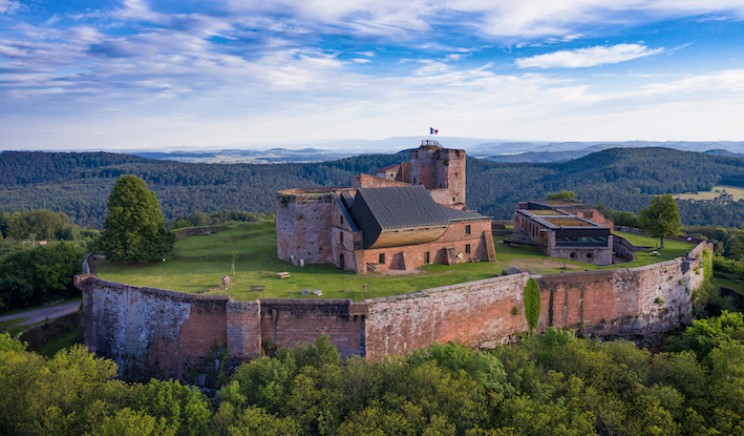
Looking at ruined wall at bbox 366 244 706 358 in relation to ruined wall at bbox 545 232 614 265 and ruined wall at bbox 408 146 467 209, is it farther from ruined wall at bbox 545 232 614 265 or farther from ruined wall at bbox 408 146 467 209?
ruined wall at bbox 408 146 467 209

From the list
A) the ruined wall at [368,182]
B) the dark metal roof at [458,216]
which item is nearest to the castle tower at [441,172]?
the ruined wall at [368,182]

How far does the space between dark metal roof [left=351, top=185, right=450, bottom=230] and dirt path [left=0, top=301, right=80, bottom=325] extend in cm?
2749

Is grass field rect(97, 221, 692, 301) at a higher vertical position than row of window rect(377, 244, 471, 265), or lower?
lower

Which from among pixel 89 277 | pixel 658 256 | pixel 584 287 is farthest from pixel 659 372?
pixel 89 277

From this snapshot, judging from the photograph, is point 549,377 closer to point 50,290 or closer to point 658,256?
point 658,256

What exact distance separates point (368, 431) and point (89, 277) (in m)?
24.3

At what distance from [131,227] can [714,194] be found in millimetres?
131454

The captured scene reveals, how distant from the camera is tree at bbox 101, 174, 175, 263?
127 ft

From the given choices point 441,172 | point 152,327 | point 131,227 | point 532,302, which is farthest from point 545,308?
point 131,227

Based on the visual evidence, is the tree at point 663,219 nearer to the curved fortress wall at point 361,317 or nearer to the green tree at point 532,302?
the curved fortress wall at point 361,317

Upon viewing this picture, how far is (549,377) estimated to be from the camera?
75.0 feet

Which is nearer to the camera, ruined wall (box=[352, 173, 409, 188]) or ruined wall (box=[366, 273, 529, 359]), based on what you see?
ruined wall (box=[366, 273, 529, 359])

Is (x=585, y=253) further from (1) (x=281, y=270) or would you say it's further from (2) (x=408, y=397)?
(2) (x=408, y=397)

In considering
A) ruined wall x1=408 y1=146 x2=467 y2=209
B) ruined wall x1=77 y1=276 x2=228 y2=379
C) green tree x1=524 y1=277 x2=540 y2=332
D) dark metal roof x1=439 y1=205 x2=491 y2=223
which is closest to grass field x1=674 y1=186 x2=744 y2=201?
ruined wall x1=408 y1=146 x2=467 y2=209
